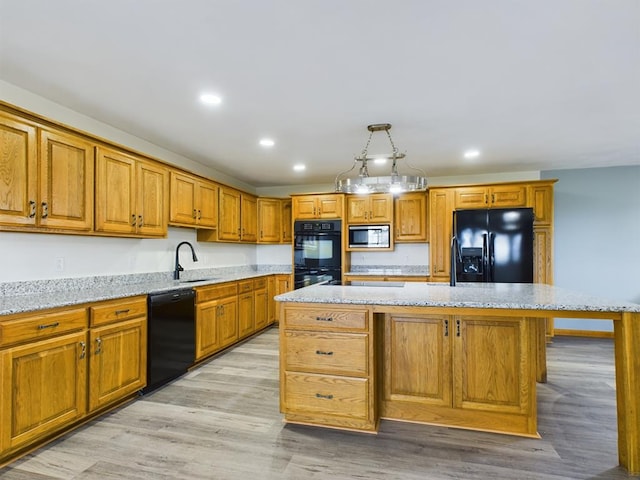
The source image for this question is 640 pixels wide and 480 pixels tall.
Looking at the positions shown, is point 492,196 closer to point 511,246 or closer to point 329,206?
point 511,246

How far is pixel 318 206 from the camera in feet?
17.8

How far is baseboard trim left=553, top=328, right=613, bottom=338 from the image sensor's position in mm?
4746

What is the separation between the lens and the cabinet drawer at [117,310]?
2479mm

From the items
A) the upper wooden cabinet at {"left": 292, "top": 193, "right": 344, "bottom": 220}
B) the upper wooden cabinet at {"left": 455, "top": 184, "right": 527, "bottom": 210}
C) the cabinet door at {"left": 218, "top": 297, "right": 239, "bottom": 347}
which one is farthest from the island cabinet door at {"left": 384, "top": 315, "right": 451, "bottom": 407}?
the upper wooden cabinet at {"left": 292, "top": 193, "right": 344, "bottom": 220}

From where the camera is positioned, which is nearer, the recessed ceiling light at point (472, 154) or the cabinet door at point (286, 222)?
the recessed ceiling light at point (472, 154)

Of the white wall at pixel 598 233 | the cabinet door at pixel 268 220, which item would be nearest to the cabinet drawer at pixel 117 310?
the cabinet door at pixel 268 220

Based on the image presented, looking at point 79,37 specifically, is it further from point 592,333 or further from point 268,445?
point 592,333

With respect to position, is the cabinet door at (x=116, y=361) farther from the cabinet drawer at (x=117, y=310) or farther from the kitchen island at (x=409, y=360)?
the kitchen island at (x=409, y=360)

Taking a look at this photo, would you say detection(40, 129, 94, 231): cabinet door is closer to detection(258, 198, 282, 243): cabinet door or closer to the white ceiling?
the white ceiling

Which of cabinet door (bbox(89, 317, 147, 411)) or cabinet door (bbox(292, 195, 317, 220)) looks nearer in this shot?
cabinet door (bbox(89, 317, 147, 411))

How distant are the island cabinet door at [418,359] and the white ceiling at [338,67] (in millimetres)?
1702

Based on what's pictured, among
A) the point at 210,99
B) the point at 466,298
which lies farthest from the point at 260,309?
the point at 466,298

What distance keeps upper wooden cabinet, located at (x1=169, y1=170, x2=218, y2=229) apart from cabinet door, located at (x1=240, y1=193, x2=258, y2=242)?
0.73 metres

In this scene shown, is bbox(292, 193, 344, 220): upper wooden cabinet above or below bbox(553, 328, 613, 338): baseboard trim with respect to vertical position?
above
